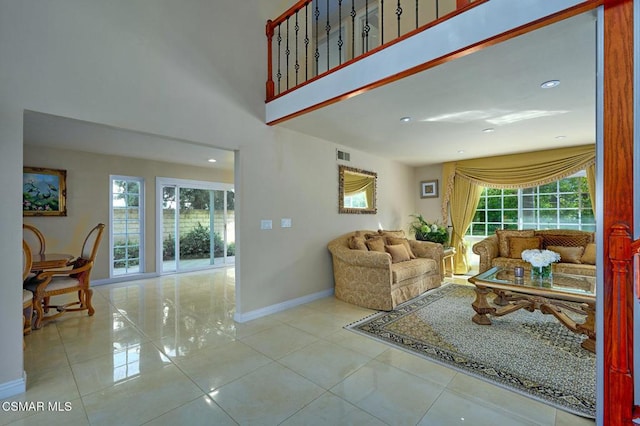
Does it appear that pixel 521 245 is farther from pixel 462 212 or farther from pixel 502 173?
pixel 502 173

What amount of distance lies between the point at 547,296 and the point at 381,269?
164 centimetres

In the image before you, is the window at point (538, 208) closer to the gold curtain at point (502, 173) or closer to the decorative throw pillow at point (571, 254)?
the gold curtain at point (502, 173)

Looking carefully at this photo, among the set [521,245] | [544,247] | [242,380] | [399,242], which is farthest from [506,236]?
[242,380]

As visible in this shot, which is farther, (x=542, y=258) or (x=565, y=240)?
(x=565, y=240)

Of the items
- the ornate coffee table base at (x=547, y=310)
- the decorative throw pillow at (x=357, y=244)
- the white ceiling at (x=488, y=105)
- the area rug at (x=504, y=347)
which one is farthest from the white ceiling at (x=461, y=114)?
the area rug at (x=504, y=347)

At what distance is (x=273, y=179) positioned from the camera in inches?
144

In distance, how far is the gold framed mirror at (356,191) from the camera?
15.2ft

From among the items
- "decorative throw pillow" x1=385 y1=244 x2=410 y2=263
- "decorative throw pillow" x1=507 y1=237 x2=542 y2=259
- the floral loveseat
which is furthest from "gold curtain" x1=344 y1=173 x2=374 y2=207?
"decorative throw pillow" x1=507 y1=237 x2=542 y2=259

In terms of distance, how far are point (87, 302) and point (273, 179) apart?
8.86 feet

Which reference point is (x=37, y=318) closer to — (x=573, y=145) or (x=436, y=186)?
(x=436, y=186)

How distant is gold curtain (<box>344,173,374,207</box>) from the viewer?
4.80 m

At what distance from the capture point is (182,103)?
2873 millimetres

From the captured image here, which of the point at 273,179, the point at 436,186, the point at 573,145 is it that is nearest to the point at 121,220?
the point at 273,179

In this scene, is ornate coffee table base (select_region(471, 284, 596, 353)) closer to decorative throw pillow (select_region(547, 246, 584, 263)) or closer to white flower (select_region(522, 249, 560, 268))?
white flower (select_region(522, 249, 560, 268))
